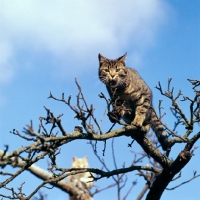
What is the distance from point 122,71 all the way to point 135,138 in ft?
5.78

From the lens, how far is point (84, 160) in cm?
1516

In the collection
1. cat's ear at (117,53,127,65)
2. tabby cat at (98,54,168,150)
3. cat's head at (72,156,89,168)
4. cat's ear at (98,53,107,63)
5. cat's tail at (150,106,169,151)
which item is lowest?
cat's tail at (150,106,169,151)

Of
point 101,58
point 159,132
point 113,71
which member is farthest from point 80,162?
point 159,132

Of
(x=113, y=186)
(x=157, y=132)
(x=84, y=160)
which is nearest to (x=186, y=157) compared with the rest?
(x=157, y=132)

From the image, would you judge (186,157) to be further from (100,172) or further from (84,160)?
(84,160)

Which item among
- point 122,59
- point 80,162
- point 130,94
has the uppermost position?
point 80,162

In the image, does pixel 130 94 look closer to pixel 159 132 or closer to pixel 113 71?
pixel 113 71

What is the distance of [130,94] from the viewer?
6332mm

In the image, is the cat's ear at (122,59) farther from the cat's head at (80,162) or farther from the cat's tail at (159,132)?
the cat's head at (80,162)

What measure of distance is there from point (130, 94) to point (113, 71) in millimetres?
555

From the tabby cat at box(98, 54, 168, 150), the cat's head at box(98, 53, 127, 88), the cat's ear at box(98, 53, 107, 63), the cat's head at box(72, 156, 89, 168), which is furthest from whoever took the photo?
the cat's head at box(72, 156, 89, 168)

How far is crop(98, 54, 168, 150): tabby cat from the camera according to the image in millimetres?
6055

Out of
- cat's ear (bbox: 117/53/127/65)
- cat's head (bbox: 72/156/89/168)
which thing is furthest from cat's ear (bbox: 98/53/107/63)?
cat's head (bbox: 72/156/89/168)

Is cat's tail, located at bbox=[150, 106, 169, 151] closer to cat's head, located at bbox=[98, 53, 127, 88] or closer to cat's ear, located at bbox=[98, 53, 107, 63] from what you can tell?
cat's head, located at bbox=[98, 53, 127, 88]
